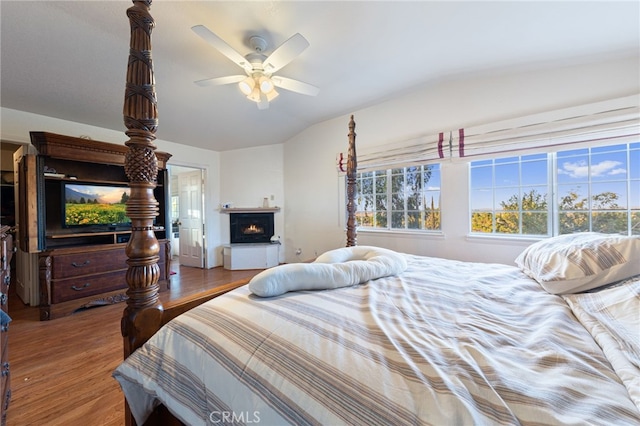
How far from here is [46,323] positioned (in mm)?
2400

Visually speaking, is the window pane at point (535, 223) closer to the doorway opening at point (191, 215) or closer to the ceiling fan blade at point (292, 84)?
the ceiling fan blade at point (292, 84)

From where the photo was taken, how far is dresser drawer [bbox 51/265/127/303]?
8.31 feet

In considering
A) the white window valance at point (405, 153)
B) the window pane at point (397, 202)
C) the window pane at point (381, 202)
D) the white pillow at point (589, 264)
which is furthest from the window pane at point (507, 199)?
the white pillow at point (589, 264)

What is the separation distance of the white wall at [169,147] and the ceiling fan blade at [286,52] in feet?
9.37

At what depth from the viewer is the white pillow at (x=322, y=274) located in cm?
107

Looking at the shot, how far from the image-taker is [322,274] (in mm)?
1179

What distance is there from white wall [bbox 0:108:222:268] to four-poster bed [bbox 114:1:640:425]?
10.5 feet

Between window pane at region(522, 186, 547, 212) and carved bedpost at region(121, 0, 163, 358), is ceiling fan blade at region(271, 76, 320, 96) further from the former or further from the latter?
window pane at region(522, 186, 547, 212)

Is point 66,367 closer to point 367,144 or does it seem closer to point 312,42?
point 312,42

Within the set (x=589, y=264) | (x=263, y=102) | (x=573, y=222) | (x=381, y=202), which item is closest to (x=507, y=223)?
(x=573, y=222)

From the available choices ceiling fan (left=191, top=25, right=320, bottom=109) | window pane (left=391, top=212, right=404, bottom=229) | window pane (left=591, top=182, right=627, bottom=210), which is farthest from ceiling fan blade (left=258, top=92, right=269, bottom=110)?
window pane (left=591, top=182, right=627, bottom=210)

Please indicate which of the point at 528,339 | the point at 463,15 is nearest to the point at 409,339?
the point at 528,339

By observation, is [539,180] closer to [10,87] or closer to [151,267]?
[151,267]

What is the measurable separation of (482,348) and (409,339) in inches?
8.0
